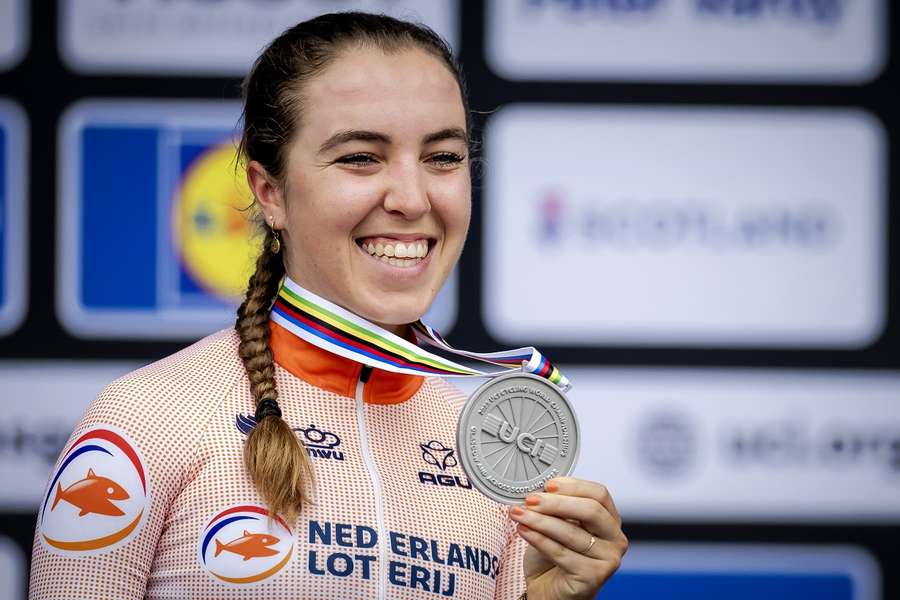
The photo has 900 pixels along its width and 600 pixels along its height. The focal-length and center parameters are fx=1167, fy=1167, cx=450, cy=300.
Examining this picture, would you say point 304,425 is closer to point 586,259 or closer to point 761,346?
point 586,259

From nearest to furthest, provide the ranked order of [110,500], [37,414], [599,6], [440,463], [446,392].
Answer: [110,500], [440,463], [446,392], [37,414], [599,6]

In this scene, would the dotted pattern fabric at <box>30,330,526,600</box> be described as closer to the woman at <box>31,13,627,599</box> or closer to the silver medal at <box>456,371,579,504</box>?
the woman at <box>31,13,627,599</box>

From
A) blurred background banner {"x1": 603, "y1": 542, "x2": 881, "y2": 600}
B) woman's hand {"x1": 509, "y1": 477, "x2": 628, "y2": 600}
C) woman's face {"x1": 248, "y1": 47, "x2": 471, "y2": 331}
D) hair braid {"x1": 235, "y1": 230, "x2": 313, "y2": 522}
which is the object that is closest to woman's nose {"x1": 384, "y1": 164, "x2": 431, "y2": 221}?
woman's face {"x1": 248, "y1": 47, "x2": 471, "y2": 331}

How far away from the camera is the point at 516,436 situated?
4.50 ft

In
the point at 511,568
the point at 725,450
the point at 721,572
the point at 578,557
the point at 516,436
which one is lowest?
the point at 721,572

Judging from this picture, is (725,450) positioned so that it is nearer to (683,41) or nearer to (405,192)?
(683,41)

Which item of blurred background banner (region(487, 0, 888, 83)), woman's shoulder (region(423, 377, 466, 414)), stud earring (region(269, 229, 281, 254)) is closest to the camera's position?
stud earring (region(269, 229, 281, 254))

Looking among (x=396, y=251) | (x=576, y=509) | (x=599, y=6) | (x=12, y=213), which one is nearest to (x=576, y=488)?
(x=576, y=509)

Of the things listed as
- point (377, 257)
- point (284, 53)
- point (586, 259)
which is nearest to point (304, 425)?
point (377, 257)

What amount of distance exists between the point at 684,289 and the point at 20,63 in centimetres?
177

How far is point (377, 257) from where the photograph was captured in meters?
1.38

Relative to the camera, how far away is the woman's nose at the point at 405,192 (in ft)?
4.41

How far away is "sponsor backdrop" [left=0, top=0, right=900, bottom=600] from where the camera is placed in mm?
2910

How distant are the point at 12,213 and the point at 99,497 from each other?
1.85m
